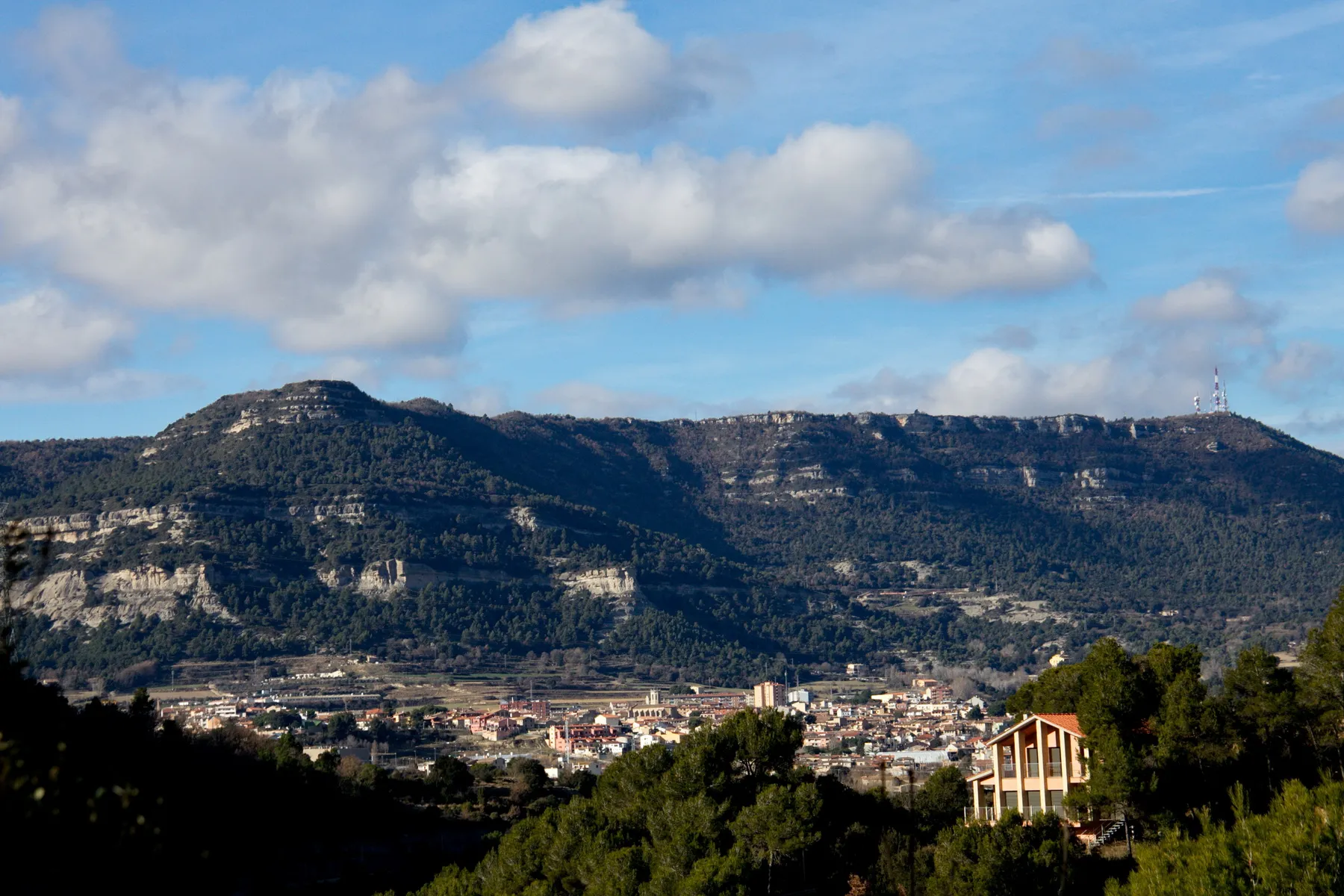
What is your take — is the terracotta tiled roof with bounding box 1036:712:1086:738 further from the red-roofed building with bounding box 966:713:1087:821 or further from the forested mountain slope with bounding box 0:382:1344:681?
the forested mountain slope with bounding box 0:382:1344:681

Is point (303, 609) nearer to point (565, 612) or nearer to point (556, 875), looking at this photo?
point (565, 612)

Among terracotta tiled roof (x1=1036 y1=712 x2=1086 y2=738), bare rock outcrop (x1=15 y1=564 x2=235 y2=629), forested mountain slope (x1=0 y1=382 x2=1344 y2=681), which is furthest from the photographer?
forested mountain slope (x1=0 y1=382 x2=1344 y2=681)

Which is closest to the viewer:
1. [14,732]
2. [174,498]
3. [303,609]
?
[14,732]

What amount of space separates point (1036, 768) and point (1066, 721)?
1.73 metres

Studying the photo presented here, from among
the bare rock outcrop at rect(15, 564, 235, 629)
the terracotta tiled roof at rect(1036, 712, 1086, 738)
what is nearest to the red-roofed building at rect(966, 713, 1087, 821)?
the terracotta tiled roof at rect(1036, 712, 1086, 738)

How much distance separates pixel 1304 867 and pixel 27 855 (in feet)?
79.7

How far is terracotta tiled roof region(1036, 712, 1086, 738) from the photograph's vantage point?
47.4 metres

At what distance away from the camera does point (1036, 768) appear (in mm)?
48281

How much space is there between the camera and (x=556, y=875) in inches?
1770

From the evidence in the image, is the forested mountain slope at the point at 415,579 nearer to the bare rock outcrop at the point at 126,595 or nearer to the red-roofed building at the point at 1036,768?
the bare rock outcrop at the point at 126,595

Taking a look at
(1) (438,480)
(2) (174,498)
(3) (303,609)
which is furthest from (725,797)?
(1) (438,480)

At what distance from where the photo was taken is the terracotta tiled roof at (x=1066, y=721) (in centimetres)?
4738

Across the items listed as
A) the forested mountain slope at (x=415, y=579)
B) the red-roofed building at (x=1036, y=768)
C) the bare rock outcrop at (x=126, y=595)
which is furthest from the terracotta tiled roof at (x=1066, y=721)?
the bare rock outcrop at (x=126, y=595)

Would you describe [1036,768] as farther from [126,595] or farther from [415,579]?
[415,579]
